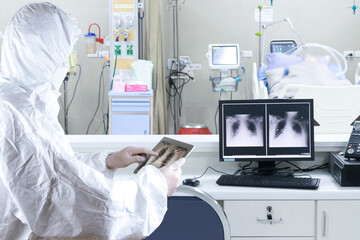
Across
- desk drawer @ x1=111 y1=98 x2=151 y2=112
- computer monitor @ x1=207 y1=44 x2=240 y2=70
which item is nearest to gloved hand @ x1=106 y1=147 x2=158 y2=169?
desk drawer @ x1=111 y1=98 x2=151 y2=112

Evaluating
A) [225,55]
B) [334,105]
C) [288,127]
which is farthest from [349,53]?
[288,127]

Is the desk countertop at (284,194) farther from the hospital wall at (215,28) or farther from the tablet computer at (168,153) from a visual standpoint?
the hospital wall at (215,28)

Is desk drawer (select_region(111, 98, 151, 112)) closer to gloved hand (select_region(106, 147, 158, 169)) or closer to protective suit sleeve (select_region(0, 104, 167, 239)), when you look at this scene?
gloved hand (select_region(106, 147, 158, 169))

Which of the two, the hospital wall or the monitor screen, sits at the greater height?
the hospital wall

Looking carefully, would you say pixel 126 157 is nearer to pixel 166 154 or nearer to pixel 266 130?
pixel 166 154

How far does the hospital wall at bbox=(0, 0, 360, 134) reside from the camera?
595 centimetres

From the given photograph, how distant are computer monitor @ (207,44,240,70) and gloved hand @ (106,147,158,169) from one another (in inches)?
131

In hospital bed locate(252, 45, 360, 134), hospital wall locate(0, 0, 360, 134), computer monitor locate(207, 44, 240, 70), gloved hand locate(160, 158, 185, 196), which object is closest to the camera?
gloved hand locate(160, 158, 185, 196)

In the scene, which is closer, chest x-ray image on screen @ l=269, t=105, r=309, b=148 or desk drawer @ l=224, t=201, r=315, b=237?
desk drawer @ l=224, t=201, r=315, b=237

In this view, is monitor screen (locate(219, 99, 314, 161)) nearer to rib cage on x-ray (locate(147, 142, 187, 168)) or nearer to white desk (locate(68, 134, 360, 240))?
white desk (locate(68, 134, 360, 240))

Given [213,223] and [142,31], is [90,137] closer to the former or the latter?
[213,223]

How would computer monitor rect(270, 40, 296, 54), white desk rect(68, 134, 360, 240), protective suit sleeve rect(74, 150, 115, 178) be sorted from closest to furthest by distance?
protective suit sleeve rect(74, 150, 115, 178)
white desk rect(68, 134, 360, 240)
computer monitor rect(270, 40, 296, 54)

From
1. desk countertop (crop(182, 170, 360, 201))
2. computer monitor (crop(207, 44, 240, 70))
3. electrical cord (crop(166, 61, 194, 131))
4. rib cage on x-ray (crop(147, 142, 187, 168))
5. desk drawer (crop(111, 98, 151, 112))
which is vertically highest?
computer monitor (crop(207, 44, 240, 70))

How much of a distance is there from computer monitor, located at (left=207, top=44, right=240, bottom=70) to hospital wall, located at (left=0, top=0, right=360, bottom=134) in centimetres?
84
